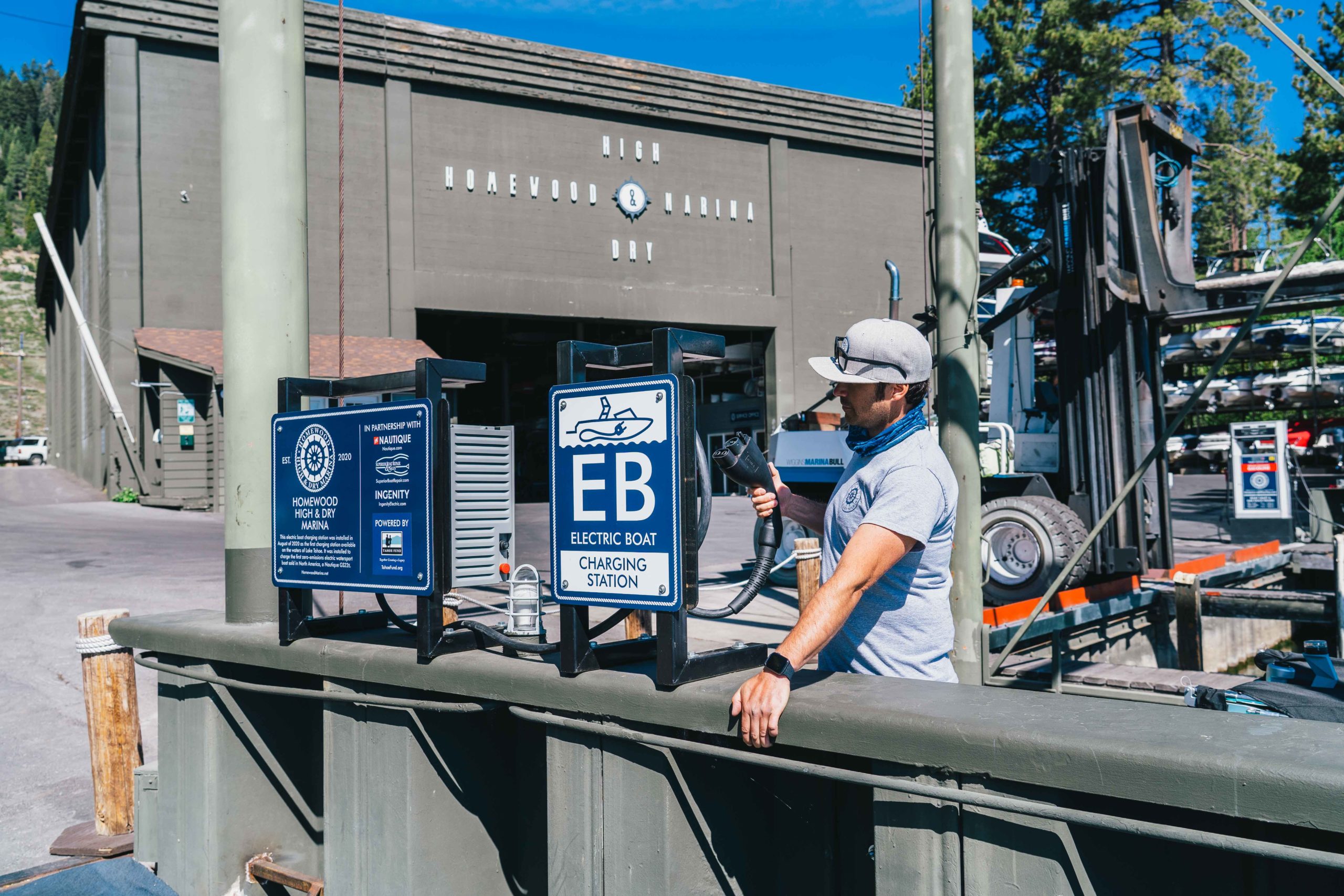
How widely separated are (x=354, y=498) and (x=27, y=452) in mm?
70013

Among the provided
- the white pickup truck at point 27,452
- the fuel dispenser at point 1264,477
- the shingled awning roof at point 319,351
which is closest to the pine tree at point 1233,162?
the fuel dispenser at point 1264,477

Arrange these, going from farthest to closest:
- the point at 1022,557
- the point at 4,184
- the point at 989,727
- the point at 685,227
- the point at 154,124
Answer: the point at 4,184 < the point at 685,227 < the point at 154,124 < the point at 1022,557 < the point at 989,727

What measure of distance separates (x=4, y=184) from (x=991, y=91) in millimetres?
172868

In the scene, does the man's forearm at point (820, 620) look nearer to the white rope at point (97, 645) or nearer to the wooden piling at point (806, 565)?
the white rope at point (97, 645)

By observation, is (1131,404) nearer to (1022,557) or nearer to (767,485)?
(1022,557)

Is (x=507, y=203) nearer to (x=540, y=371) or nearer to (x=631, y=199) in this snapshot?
(x=631, y=199)

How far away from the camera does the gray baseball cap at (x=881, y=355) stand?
3.02 m

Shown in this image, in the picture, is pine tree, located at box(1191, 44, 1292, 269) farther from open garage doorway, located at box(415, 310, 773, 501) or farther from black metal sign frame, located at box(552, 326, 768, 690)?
black metal sign frame, located at box(552, 326, 768, 690)

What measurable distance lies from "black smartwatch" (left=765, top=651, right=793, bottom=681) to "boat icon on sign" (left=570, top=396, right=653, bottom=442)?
761mm

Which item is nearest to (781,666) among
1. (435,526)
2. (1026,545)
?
(435,526)

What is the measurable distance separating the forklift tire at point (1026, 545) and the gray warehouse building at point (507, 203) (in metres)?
15.0

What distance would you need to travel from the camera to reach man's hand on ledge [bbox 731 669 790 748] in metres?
2.68

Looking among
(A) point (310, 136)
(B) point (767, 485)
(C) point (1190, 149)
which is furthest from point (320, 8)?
(B) point (767, 485)

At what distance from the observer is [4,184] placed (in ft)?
538
